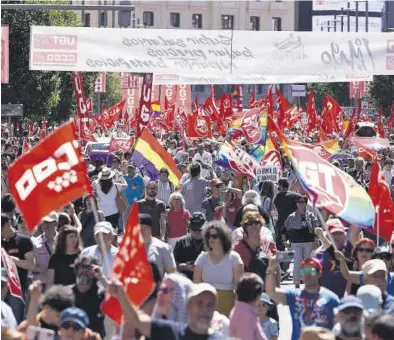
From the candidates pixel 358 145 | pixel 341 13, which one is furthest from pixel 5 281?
pixel 341 13

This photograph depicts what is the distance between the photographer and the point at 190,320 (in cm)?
666

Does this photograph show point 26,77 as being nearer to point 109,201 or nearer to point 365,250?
point 109,201

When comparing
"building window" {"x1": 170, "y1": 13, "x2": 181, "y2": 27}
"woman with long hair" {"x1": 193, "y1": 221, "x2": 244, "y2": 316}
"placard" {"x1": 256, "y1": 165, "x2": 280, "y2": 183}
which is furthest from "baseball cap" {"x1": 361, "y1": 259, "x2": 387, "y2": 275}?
"building window" {"x1": 170, "y1": 13, "x2": 181, "y2": 27}

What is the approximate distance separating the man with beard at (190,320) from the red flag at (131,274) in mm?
587

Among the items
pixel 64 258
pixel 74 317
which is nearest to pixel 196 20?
pixel 64 258

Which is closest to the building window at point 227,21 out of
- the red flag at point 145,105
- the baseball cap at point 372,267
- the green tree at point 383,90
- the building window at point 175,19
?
the building window at point 175,19

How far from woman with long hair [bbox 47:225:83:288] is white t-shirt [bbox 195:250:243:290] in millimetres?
926

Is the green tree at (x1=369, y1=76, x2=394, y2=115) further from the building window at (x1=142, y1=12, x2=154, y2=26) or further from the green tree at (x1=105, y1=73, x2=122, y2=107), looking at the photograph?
the building window at (x1=142, y1=12, x2=154, y2=26)

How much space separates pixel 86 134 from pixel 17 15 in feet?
44.5

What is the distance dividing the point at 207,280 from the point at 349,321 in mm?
2601

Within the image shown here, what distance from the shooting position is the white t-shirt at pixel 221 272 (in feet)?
30.7

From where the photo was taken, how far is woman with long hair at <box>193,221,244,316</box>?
935 centimetres

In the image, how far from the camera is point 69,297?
735 centimetres

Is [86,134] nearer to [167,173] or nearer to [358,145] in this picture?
[358,145]
